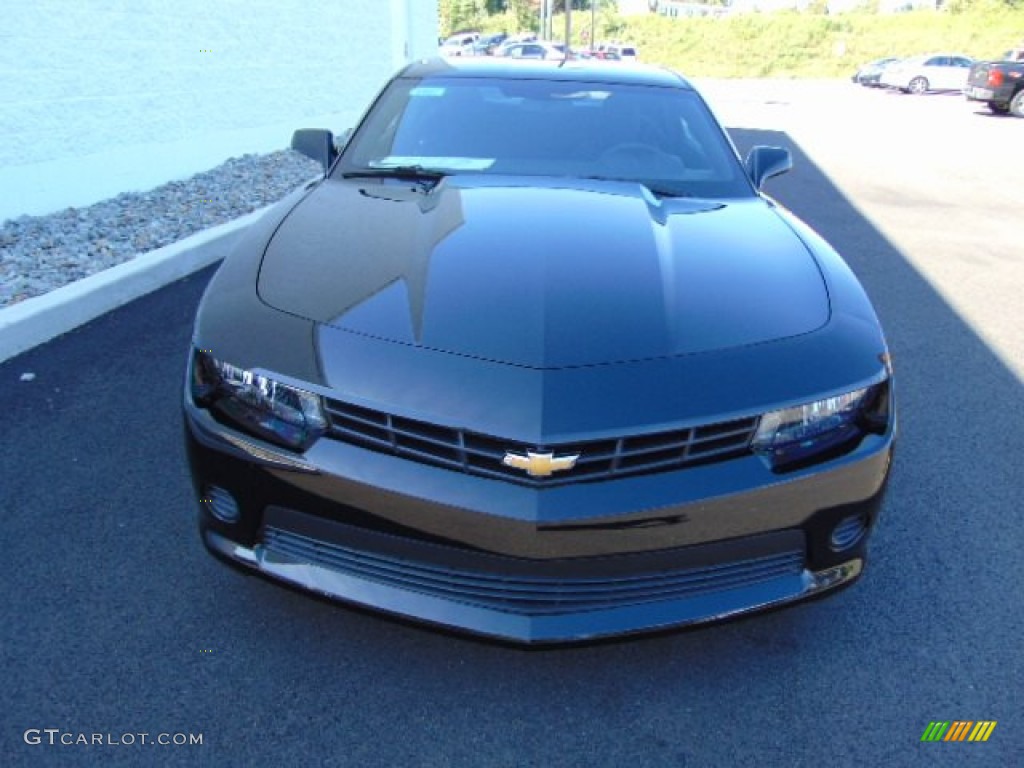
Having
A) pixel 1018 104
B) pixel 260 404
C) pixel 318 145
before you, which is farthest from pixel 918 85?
pixel 260 404

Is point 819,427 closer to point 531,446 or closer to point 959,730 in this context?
point 531,446

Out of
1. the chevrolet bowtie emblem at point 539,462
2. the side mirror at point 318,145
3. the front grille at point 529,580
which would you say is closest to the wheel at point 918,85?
the side mirror at point 318,145

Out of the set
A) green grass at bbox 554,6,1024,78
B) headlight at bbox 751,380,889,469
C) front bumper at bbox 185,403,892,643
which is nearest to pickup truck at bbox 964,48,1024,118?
headlight at bbox 751,380,889,469

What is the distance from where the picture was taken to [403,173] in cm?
326

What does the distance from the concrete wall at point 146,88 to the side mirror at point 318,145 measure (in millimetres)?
3456

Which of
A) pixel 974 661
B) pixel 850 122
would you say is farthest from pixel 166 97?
pixel 850 122

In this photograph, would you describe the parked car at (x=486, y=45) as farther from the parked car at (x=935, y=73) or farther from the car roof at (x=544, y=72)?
the car roof at (x=544, y=72)

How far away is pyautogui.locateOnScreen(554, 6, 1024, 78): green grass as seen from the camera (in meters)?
45.7

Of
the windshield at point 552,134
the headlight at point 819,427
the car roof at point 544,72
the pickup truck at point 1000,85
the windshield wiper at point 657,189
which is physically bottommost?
the pickup truck at point 1000,85

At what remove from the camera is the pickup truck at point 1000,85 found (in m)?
19.9

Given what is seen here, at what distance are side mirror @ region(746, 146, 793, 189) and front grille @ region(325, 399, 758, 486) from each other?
74.5 inches

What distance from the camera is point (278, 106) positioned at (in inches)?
385

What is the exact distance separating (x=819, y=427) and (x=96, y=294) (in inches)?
161

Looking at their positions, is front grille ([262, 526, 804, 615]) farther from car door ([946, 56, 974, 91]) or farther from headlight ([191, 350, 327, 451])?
car door ([946, 56, 974, 91])
